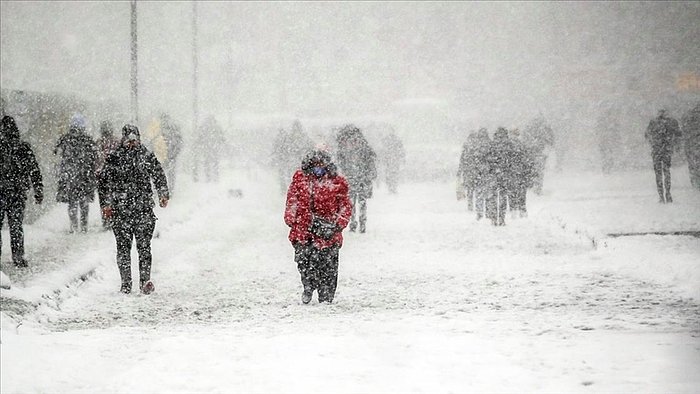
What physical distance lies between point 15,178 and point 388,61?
2048 inches

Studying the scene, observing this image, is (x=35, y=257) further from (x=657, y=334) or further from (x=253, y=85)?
(x=253, y=85)

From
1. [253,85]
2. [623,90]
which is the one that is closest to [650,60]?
[623,90]

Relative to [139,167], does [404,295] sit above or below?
below

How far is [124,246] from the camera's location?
9648mm

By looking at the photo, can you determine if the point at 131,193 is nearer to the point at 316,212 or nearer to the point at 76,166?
the point at 316,212

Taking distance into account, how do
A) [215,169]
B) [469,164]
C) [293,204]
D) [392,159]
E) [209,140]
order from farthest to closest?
[392,159], [215,169], [209,140], [469,164], [293,204]

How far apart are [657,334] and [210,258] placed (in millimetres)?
7599

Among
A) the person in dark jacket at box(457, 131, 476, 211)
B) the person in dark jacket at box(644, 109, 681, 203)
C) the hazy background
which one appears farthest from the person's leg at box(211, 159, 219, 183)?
the person in dark jacket at box(644, 109, 681, 203)

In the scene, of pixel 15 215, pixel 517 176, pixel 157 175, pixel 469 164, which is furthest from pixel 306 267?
pixel 469 164

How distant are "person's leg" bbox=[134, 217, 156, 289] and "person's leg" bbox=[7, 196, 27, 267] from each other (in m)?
2.26

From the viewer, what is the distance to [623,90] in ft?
137

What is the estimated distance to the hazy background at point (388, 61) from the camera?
39.8 meters

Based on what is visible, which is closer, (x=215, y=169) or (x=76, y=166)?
(x=76, y=166)

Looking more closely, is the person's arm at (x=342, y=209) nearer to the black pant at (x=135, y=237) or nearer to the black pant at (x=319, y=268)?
the black pant at (x=319, y=268)
